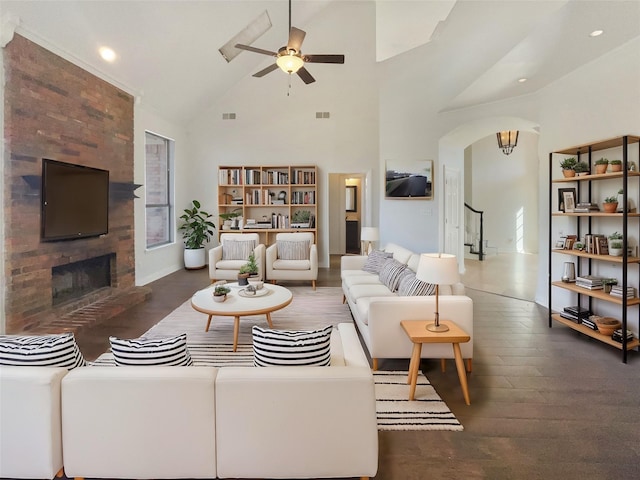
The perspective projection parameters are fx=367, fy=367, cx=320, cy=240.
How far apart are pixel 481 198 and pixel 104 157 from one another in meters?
9.44

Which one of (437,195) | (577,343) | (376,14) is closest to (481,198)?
(437,195)

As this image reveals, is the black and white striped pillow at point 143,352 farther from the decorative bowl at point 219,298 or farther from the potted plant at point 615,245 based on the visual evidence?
the potted plant at point 615,245

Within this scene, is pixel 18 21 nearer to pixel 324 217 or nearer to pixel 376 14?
pixel 376 14

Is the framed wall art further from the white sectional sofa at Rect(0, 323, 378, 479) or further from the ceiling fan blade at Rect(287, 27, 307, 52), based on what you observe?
the white sectional sofa at Rect(0, 323, 378, 479)

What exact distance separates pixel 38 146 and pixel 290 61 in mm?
2734

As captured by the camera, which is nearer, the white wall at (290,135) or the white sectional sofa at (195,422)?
the white sectional sofa at (195,422)

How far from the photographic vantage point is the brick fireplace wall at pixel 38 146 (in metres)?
3.51

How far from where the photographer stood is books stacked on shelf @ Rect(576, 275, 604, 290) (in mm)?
3629

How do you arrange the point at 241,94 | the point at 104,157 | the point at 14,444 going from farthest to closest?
the point at 241,94 < the point at 104,157 < the point at 14,444

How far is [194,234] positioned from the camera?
7695 millimetres

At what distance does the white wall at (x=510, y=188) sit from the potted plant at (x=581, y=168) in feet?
22.8

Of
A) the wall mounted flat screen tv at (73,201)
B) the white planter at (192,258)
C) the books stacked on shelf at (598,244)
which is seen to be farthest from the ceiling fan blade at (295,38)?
the white planter at (192,258)

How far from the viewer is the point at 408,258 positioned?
445 cm

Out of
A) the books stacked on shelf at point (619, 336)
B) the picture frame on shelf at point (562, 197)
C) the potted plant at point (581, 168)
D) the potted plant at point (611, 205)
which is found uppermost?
the potted plant at point (581, 168)
